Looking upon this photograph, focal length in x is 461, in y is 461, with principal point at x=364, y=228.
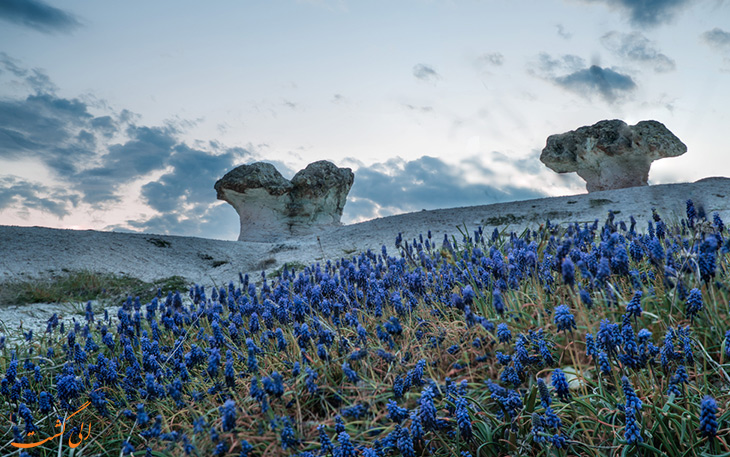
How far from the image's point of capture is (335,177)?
18141mm

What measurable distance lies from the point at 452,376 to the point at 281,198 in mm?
15829

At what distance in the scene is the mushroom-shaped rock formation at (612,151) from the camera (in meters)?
15.0

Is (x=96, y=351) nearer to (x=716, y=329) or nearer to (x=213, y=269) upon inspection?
(x=716, y=329)

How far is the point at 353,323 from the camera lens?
3068 mm

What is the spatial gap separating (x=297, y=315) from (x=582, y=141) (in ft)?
51.5

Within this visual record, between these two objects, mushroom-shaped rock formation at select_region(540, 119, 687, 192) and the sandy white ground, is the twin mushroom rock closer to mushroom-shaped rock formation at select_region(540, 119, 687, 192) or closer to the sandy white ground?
mushroom-shaped rock formation at select_region(540, 119, 687, 192)

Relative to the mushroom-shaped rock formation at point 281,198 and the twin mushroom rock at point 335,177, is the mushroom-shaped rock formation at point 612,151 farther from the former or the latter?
the mushroom-shaped rock formation at point 281,198

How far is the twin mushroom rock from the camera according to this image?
15.1 m

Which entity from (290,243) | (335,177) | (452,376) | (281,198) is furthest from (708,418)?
(335,177)

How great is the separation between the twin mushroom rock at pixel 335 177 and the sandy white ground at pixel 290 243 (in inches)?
133

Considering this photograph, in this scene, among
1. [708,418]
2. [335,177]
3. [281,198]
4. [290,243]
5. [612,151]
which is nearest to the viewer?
[708,418]

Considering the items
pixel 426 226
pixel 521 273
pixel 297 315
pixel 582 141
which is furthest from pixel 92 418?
pixel 582 141

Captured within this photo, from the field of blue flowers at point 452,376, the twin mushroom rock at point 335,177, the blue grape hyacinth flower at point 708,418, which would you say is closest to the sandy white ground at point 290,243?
the twin mushroom rock at point 335,177

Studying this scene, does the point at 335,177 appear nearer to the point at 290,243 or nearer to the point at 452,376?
the point at 290,243
